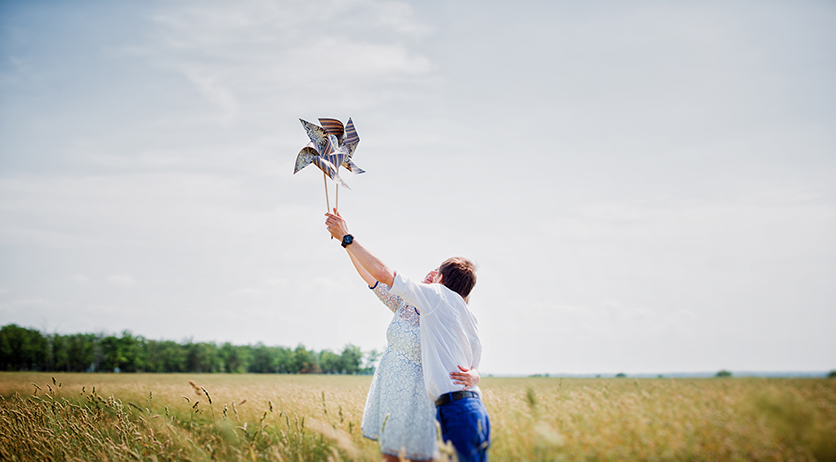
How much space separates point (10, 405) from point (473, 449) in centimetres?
1012

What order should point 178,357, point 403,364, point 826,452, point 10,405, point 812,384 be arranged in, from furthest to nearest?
point 178,357
point 10,405
point 403,364
point 812,384
point 826,452

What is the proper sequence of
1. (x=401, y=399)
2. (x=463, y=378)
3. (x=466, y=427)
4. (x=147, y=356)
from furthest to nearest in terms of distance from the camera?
(x=147, y=356) < (x=401, y=399) < (x=463, y=378) < (x=466, y=427)

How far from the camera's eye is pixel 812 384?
2537mm

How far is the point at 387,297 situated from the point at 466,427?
1542mm

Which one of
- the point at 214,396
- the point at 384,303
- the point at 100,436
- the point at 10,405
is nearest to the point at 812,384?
the point at 384,303

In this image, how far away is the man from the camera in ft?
11.1

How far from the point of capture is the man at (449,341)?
338 cm

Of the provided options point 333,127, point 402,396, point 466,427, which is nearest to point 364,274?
point 402,396

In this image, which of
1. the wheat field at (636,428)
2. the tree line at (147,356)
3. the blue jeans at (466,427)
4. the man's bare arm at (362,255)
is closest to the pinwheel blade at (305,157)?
the man's bare arm at (362,255)

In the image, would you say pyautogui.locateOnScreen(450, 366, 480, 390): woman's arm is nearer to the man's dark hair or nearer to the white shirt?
the white shirt

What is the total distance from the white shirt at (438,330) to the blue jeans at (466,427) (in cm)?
14

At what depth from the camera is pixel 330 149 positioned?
5332mm

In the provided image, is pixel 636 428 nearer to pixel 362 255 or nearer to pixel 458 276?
pixel 458 276

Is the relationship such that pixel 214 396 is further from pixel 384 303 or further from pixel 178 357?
pixel 178 357
